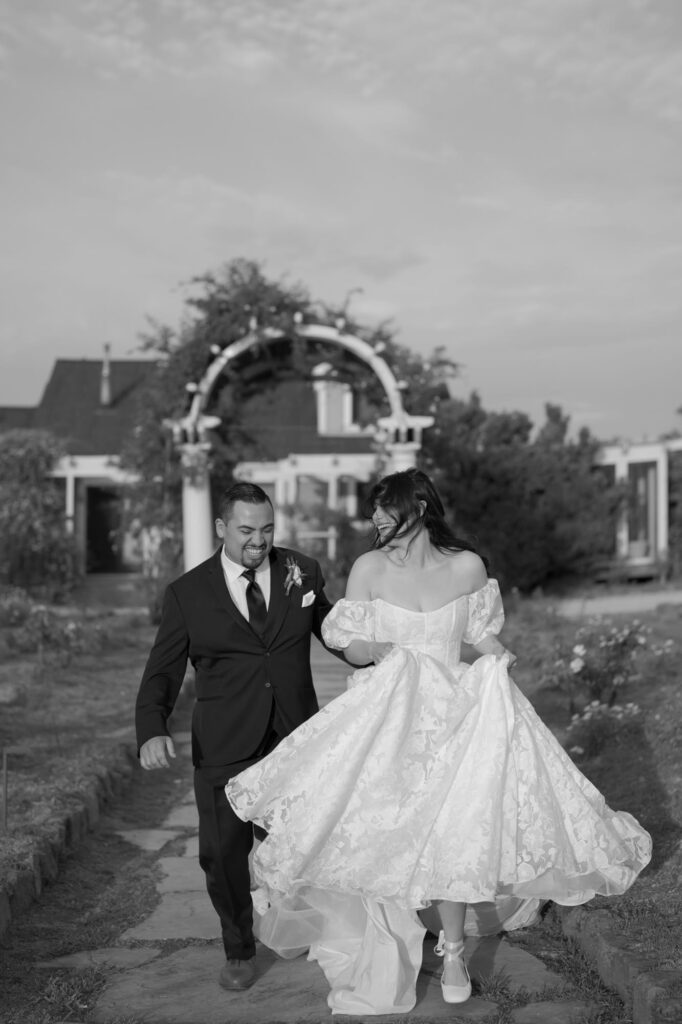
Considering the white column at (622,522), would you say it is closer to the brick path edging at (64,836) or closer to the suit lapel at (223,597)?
the brick path edging at (64,836)

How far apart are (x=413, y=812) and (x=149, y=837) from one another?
290 cm

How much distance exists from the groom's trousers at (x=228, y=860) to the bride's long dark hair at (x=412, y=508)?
2.92 ft

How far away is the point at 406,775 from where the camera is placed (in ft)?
13.2

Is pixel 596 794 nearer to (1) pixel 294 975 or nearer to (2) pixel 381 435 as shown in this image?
(1) pixel 294 975

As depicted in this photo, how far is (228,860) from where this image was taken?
13.7ft

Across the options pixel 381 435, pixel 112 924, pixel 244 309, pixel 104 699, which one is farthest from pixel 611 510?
pixel 112 924

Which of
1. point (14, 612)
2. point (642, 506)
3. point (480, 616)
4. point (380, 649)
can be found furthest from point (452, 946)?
point (642, 506)

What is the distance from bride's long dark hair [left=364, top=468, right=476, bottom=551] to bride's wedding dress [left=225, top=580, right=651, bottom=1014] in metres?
0.25

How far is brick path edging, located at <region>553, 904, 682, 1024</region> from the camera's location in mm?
3574

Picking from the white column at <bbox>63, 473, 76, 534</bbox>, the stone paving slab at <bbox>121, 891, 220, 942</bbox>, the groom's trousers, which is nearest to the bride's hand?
the groom's trousers

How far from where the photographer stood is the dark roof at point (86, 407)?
22.9 meters

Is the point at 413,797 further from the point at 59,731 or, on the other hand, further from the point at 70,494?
the point at 70,494

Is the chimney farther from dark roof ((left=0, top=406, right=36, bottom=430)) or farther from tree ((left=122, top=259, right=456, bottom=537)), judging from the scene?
tree ((left=122, top=259, right=456, bottom=537))

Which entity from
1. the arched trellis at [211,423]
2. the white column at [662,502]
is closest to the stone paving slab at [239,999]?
the arched trellis at [211,423]
